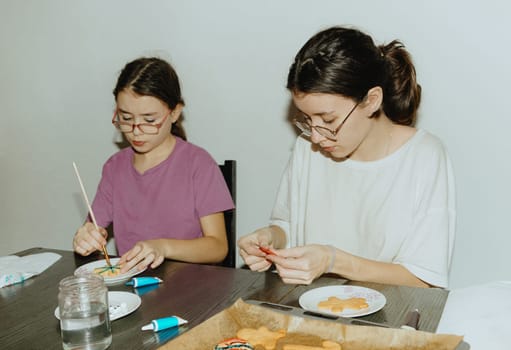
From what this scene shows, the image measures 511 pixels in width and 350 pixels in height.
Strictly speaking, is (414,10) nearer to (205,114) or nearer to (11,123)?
(205,114)

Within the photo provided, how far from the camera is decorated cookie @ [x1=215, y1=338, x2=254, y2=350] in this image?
1015 mm

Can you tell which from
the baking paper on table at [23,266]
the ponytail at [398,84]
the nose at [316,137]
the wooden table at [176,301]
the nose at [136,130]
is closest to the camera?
the wooden table at [176,301]

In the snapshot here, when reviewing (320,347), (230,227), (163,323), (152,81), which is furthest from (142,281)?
(152,81)

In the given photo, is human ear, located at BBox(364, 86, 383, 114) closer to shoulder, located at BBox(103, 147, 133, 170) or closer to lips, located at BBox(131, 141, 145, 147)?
lips, located at BBox(131, 141, 145, 147)

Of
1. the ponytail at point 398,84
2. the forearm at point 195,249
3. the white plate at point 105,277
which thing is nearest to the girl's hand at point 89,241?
the white plate at point 105,277

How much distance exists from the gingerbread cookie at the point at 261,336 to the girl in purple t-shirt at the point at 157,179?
777mm

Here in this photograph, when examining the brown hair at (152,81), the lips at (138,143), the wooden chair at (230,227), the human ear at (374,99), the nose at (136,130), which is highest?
the brown hair at (152,81)

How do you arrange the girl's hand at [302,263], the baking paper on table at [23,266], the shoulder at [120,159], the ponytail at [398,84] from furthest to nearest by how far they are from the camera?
the shoulder at [120,159] → the ponytail at [398,84] → the baking paper on table at [23,266] → the girl's hand at [302,263]

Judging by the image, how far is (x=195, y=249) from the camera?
1.82 m

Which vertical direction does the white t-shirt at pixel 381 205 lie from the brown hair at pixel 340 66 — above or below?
below

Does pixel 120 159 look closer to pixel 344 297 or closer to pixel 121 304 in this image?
pixel 121 304

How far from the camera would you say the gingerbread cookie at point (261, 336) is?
1.04m

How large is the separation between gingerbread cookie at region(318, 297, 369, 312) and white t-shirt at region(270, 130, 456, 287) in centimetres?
37

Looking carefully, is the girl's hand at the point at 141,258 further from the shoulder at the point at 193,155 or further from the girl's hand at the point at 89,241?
the shoulder at the point at 193,155
